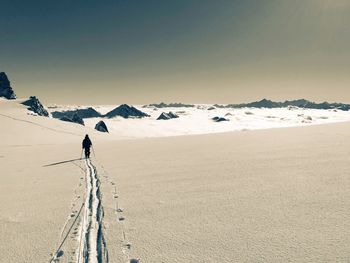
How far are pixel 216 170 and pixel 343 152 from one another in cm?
792

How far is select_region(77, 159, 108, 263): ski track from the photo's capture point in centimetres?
611

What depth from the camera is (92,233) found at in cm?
734

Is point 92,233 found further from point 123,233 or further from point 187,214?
point 187,214

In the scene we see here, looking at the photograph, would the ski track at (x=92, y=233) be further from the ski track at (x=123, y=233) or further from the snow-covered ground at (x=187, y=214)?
the ski track at (x=123, y=233)

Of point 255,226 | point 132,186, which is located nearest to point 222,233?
point 255,226

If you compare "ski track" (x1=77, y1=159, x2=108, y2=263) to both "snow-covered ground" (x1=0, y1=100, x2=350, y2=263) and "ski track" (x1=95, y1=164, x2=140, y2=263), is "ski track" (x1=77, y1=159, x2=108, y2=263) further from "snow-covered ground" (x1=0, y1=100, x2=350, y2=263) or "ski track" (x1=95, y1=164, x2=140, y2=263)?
"ski track" (x1=95, y1=164, x2=140, y2=263)

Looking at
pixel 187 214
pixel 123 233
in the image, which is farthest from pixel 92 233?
pixel 187 214

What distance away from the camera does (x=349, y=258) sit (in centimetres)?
531

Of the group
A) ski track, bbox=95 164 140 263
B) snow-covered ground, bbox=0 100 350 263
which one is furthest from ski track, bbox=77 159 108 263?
ski track, bbox=95 164 140 263

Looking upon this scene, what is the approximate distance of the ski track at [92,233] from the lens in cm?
611

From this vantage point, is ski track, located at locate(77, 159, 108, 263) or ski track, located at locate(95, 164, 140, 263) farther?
ski track, located at locate(77, 159, 108, 263)

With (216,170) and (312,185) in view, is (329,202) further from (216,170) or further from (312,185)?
(216,170)

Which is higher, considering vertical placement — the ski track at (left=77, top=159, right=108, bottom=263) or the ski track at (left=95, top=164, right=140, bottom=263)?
the ski track at (left=95, top=164, right=140, bottom=263)

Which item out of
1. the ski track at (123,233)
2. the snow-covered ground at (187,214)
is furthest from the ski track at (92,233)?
the ski track at (123,233)
